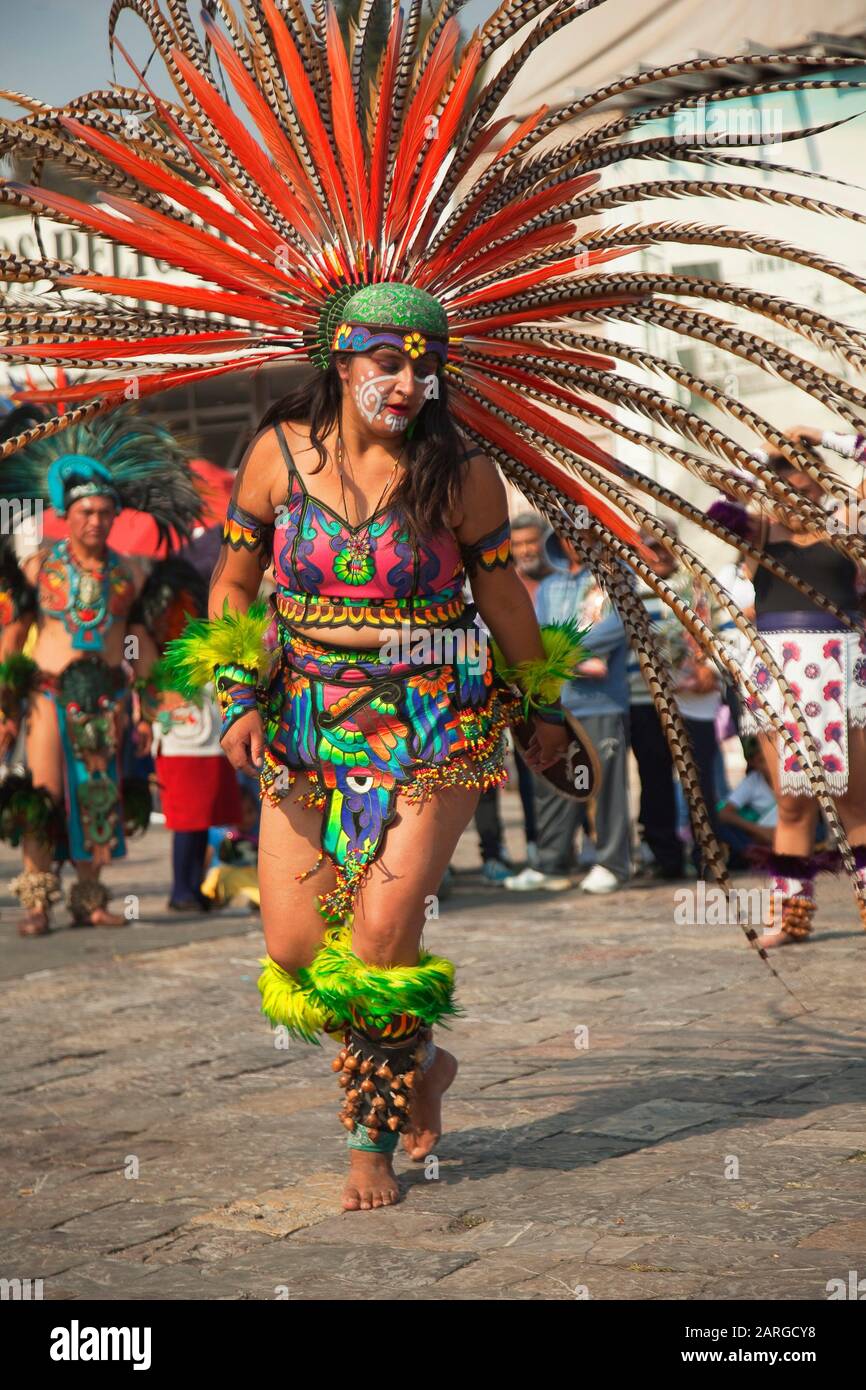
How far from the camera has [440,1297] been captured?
3.22 metres

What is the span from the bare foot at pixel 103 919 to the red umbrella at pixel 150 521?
1.78 meters

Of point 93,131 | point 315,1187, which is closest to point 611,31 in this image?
point 93,131

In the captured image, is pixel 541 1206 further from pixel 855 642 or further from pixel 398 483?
pixel 855 642

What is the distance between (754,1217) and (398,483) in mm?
1827

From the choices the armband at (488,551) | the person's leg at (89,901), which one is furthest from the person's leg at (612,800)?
the armband at (488,551)

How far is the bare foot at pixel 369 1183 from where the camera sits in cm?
384

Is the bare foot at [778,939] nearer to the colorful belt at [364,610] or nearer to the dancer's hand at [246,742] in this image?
the colorful belt at [364,610]

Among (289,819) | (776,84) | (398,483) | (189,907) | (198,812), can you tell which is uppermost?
(776,84)

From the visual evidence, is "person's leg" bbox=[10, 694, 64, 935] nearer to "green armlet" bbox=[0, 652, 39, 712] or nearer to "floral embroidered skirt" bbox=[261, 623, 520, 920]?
"green armlet" bbox=[0, 652, 39, 712]

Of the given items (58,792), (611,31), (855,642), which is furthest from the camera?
(611,31)

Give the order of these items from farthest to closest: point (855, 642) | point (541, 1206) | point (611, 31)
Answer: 1. point (611, 31)
2. point (855, 642)
3. point (541, 1206)

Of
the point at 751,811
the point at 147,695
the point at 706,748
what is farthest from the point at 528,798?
the point at 147,695

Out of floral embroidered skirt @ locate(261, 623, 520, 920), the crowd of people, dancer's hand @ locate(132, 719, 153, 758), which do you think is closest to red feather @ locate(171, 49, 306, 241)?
floral embroidered skirt @ locate(261, 623, 520, 920)

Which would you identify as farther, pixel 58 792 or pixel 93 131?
pixel 58 792
